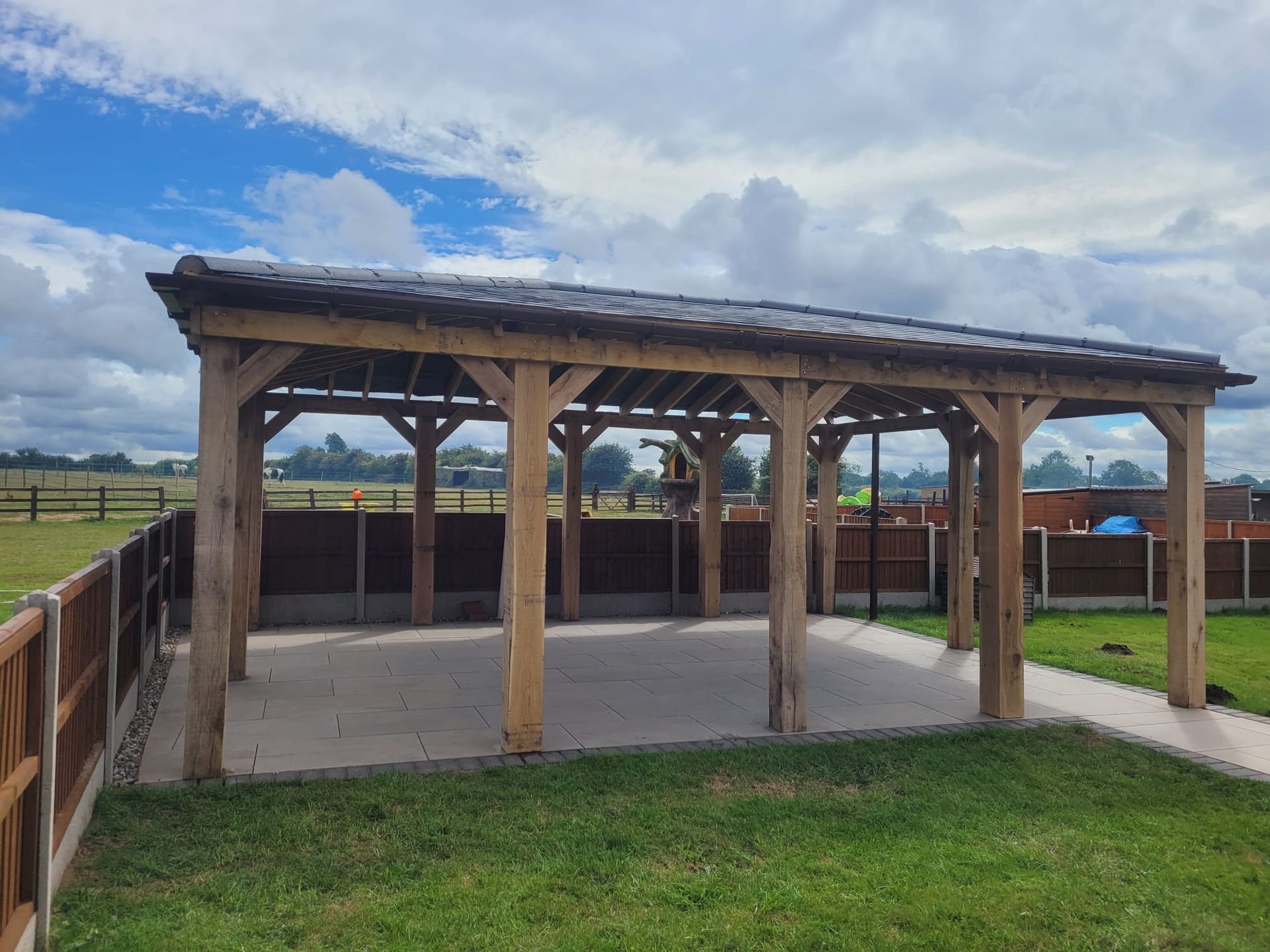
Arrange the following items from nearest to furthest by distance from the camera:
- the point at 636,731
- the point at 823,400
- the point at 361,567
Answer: the point at 636,731 < the point at 823,400 < the point at 361,567

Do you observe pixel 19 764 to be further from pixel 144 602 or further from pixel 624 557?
pixel 624 557

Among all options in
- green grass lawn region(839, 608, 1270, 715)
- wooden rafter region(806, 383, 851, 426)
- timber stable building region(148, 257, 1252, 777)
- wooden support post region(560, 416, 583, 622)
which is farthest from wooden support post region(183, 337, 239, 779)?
green grass lawn region(839, 608, 1270, 715)

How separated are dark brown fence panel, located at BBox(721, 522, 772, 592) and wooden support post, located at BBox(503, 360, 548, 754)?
7325 mm

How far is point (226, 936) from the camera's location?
3375mm

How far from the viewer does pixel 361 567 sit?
1152 centimetres

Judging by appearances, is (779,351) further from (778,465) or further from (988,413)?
(988,413)

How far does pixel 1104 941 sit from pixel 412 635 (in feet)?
27.8

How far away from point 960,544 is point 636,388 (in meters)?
4.51

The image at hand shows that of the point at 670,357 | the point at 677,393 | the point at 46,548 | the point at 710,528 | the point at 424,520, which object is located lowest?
the point at 46,548

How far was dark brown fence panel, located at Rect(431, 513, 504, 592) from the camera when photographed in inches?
471

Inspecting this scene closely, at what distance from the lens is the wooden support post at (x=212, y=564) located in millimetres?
5312

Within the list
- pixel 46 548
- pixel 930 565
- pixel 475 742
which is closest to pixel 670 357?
pixel 475 742

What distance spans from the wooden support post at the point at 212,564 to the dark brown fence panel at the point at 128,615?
2.07ft

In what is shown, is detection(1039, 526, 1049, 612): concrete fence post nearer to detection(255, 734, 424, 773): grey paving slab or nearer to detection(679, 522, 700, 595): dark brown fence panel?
detection(679, 522, 700, 595): dark brown fence panel
